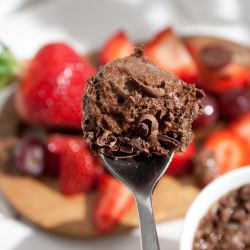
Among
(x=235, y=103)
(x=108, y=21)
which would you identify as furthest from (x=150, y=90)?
(x=108, y=21)

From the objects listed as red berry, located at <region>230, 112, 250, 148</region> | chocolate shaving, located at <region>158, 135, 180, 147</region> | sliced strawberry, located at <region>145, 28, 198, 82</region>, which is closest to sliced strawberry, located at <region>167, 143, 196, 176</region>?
red berry, located at <region>230, 112, 250, 148</region>

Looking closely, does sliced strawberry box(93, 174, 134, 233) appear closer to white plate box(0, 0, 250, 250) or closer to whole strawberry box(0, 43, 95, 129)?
whole strawberry box(0, 43, 95, 129)

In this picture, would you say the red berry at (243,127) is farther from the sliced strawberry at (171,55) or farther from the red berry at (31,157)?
the red berry at (31,157)

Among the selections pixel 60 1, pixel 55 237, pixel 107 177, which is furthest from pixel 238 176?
pixel 60 1

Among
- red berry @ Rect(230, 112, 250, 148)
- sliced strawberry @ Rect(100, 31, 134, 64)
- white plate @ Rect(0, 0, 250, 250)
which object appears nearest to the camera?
red berry @ Rect(230, 112, 250, 148)

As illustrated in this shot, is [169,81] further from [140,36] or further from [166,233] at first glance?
[140,36]

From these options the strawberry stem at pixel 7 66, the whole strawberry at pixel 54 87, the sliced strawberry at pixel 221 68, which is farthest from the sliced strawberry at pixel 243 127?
the strawberry stem at pixel 7 66
